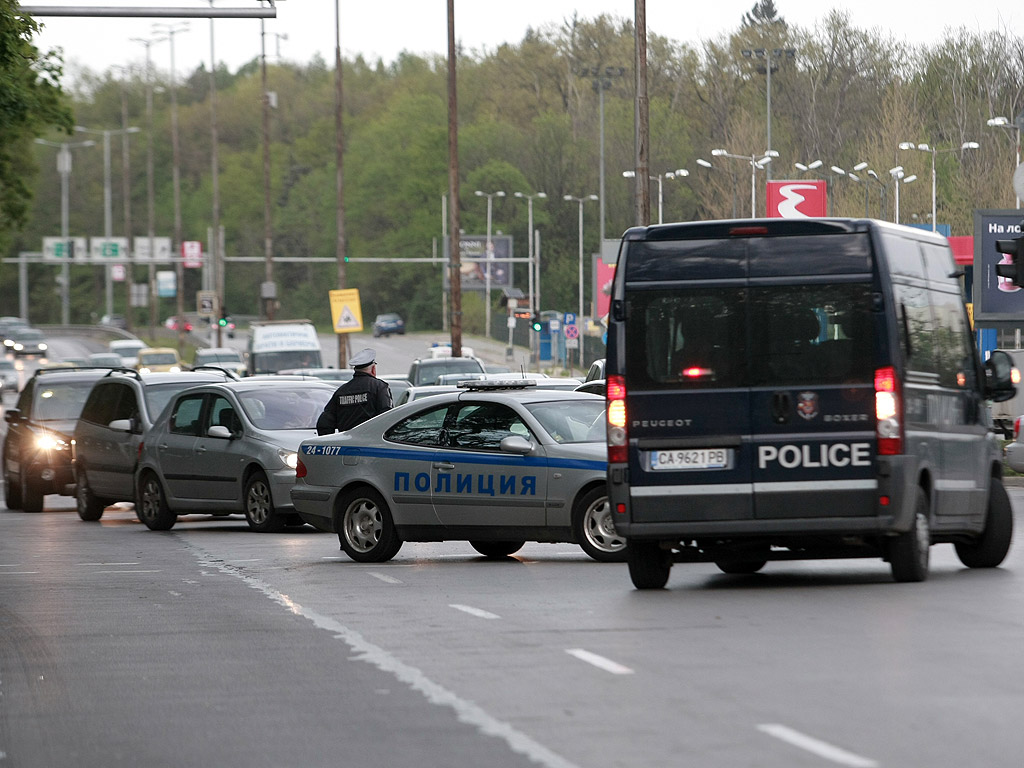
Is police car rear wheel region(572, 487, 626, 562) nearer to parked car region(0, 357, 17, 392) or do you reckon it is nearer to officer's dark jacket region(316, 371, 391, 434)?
officer's dark jacket region(316, 371, 391, 434)

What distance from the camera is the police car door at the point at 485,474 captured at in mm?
15625

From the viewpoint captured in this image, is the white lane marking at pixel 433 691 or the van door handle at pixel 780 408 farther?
the van door handle at pixel 780 408

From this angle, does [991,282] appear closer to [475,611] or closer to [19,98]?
[19,98]

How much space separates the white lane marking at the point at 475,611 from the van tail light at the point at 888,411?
2697mm

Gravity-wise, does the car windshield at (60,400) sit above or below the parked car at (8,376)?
below

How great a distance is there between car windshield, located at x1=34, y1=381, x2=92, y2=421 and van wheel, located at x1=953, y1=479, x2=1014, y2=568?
16874 mm

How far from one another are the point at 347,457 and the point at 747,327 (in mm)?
4869

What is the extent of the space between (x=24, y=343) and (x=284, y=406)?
341 ft

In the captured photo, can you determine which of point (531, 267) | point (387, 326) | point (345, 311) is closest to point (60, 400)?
point (345, 311)

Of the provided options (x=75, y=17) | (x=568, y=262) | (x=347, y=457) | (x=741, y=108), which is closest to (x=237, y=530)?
(x=347, y=457)

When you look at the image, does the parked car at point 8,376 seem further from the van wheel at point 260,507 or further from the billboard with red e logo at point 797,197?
the van wheel at point 260,507

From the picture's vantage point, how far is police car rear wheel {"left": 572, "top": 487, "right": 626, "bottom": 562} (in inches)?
607

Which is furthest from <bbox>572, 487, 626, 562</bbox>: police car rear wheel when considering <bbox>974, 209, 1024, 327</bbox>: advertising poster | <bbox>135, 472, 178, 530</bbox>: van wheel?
<bbox>974, 209, 1024, 327</bbox>: advertising poster

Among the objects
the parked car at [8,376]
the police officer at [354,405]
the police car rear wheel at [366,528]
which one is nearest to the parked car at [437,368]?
the police officer at [354,405]
